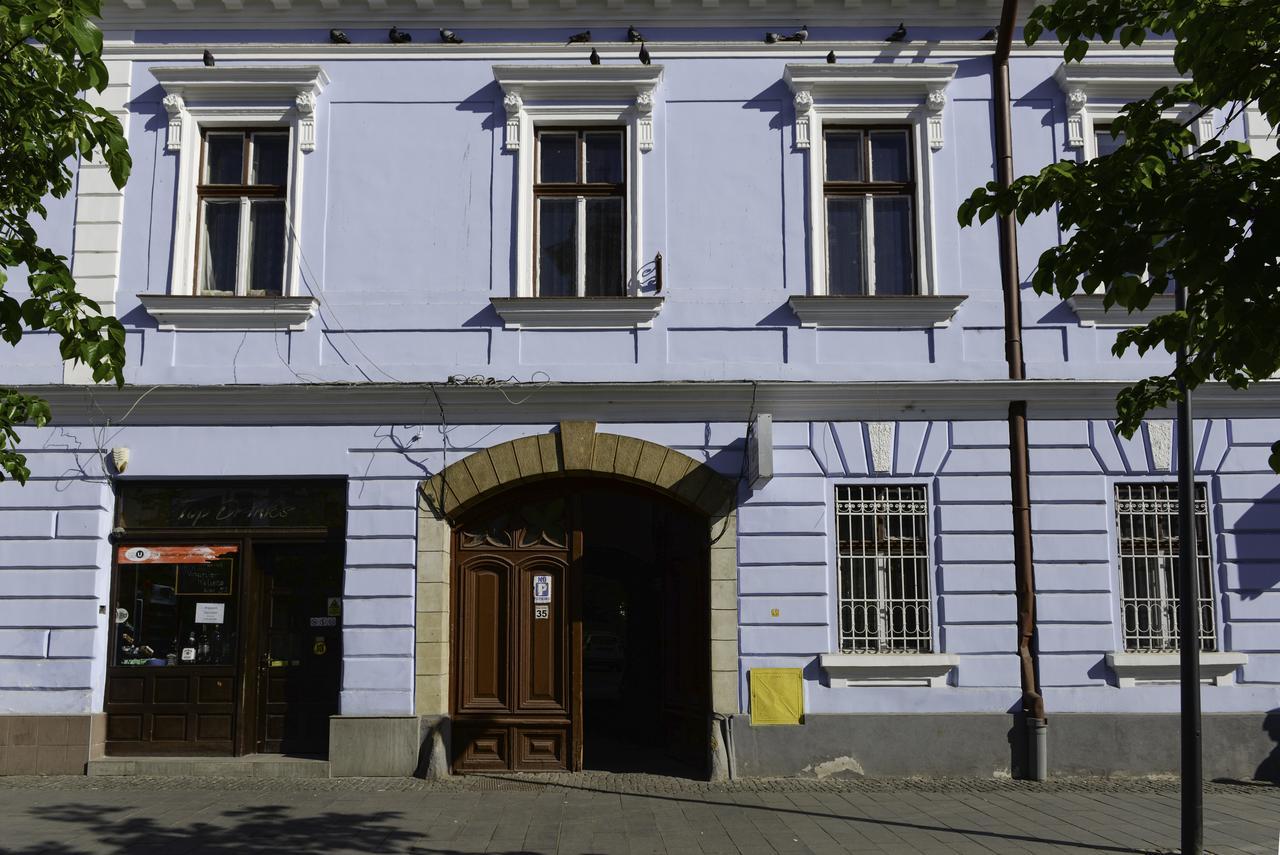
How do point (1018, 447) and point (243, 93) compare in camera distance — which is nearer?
point (1018, 447)

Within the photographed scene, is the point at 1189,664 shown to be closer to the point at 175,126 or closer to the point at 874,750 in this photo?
the point at 874,750

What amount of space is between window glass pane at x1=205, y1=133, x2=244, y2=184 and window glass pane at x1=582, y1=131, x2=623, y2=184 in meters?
Result: 3.49

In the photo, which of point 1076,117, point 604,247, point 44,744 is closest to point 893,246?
point 1076,117

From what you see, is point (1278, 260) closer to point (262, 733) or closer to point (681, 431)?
point (681, 431)

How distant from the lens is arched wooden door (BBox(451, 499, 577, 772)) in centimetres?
1068

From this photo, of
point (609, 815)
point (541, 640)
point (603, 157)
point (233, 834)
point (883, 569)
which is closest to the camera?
point (233, 834)

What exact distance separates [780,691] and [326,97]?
7.26m

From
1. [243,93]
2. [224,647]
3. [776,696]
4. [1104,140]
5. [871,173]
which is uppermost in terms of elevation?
[243,93]

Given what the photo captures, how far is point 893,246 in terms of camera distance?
442 inches

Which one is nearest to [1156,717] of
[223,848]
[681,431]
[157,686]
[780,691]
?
[780,691]

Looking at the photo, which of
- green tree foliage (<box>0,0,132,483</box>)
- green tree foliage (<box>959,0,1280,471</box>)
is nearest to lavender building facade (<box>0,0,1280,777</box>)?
green tree foliage (<box>0,0,132,483</box>)

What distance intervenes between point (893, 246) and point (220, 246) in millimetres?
6708

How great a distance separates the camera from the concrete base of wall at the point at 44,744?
33.7 ft

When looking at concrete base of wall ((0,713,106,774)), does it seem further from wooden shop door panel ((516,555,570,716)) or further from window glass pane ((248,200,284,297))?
window glass pane ((248,200,284,297))
